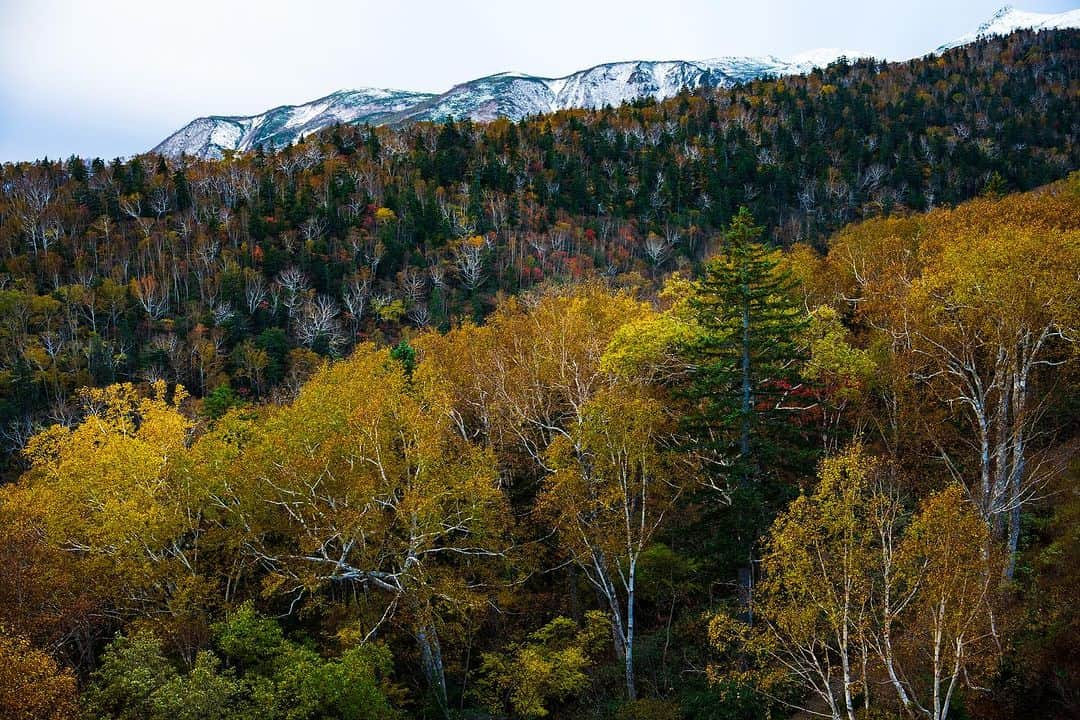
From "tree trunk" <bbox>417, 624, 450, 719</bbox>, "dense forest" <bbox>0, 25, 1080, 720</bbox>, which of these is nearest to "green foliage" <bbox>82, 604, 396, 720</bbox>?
"dense forest" <bbox>0, 25, 1080, 720</bbox>

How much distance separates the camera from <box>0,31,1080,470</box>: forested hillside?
77000mm

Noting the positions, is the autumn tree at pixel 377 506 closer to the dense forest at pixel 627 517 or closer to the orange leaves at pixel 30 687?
the dense forest at pixel 627 517

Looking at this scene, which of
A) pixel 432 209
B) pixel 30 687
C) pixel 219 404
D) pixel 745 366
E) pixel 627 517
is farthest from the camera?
pixel 432 209

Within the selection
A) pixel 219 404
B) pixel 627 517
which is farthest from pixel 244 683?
pixel 219 404

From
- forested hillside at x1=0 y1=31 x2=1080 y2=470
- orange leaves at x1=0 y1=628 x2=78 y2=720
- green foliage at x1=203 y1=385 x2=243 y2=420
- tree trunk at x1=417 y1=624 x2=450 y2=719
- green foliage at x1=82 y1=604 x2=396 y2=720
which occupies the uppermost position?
forested hillside at x1=0 y1=31 x2=1080 y2=470

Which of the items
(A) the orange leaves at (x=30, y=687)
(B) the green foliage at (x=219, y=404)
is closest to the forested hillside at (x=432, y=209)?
(B) the green foliage at (x=219, y=404)

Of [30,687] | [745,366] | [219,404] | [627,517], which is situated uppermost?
[745,366]

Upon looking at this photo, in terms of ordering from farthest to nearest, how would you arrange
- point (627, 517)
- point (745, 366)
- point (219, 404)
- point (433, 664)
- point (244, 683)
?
point (219, 404) → point (433, 664) → point (745, 366) → point (627, 517) → point (244, 683)

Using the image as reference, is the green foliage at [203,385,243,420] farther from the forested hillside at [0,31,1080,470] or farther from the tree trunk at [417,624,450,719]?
the tree trunk at [417,624,450,719]

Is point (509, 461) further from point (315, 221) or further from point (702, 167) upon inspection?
point (702, 167)

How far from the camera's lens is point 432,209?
10306cm

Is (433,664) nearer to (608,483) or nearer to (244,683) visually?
(244,683)

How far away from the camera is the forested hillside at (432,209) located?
7700 centimetres

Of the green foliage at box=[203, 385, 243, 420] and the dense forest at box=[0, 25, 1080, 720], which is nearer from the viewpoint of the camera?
the dense forest at box=[0, 25, 1080, 720]
